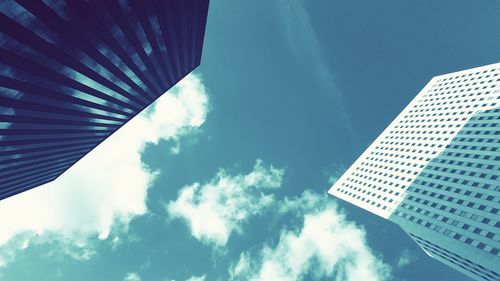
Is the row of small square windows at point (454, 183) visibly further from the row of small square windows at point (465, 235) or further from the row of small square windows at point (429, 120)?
the row of small square windows at point (429, 120)

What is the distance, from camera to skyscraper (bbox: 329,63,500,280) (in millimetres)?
71062

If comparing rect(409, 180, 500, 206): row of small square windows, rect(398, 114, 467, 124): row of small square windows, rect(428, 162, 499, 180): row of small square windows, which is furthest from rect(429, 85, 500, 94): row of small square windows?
rect(409, 180, 500, 206): row of small square windows

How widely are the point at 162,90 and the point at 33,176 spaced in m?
35.7

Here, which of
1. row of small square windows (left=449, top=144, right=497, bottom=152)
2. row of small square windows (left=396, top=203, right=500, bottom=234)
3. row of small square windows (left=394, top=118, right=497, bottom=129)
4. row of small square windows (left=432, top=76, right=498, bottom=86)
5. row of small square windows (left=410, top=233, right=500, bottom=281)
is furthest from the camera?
row of small square windows (left=432, top=76, right=498, bottom=86)

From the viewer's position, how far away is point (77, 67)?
4378 centimetres

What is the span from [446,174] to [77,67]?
80842 millimetres

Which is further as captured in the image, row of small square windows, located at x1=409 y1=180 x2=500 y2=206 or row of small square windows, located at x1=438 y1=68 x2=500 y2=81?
row of small square windows, located at x1=438 y1=68 x2=500 y2=81

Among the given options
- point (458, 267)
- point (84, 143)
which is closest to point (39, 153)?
point (84, 143)

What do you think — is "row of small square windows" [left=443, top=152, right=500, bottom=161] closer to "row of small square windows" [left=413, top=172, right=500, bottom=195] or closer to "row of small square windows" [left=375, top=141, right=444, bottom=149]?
"row of small square windows" [left=375, top=141, right=444, bottom=149]

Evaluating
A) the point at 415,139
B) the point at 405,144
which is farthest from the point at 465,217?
the point at 405,144

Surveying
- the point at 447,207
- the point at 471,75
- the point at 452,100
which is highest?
the point at 471,75

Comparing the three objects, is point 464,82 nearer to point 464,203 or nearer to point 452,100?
point 452,100

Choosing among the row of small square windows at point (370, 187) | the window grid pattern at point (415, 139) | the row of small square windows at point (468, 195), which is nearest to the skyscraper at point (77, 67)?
the row of small square windows at point (370, 187)

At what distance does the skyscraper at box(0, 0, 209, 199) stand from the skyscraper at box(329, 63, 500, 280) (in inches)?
2380
